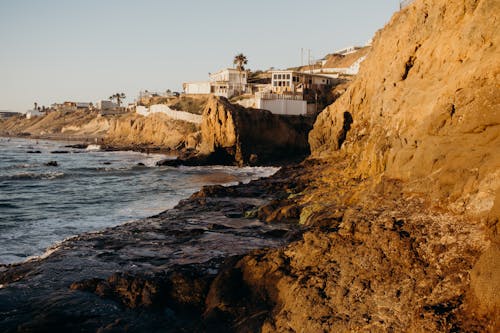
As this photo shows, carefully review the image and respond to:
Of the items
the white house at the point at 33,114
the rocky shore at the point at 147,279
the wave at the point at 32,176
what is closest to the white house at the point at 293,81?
the wave at the point at 32,176

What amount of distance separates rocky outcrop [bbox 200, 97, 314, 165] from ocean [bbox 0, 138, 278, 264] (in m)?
3.95

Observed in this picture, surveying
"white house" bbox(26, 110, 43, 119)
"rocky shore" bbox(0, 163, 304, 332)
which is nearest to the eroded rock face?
"rocky shore" bbox(0, 163, 304, 332)

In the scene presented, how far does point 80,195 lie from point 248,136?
25872 millimetres

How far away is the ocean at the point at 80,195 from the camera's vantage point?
22.2m

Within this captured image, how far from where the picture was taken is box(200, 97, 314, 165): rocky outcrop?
181 feet

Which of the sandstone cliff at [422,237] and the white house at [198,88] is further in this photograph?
the white house at [198,88]

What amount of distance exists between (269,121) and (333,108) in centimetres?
1455

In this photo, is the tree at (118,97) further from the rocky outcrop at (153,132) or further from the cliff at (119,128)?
the rocky outcrop at (153,132)

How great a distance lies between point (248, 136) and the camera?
55.9 meters

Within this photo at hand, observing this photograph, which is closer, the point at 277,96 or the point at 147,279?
the point at 147,279

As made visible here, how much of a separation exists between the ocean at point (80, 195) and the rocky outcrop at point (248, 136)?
3953mm

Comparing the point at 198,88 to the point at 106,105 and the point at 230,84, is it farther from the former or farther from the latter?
the point at 106,105

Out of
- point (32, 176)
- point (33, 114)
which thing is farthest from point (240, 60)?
point (33, 114)

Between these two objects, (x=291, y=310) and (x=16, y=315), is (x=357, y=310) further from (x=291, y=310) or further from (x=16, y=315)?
(x=16, y=315)
